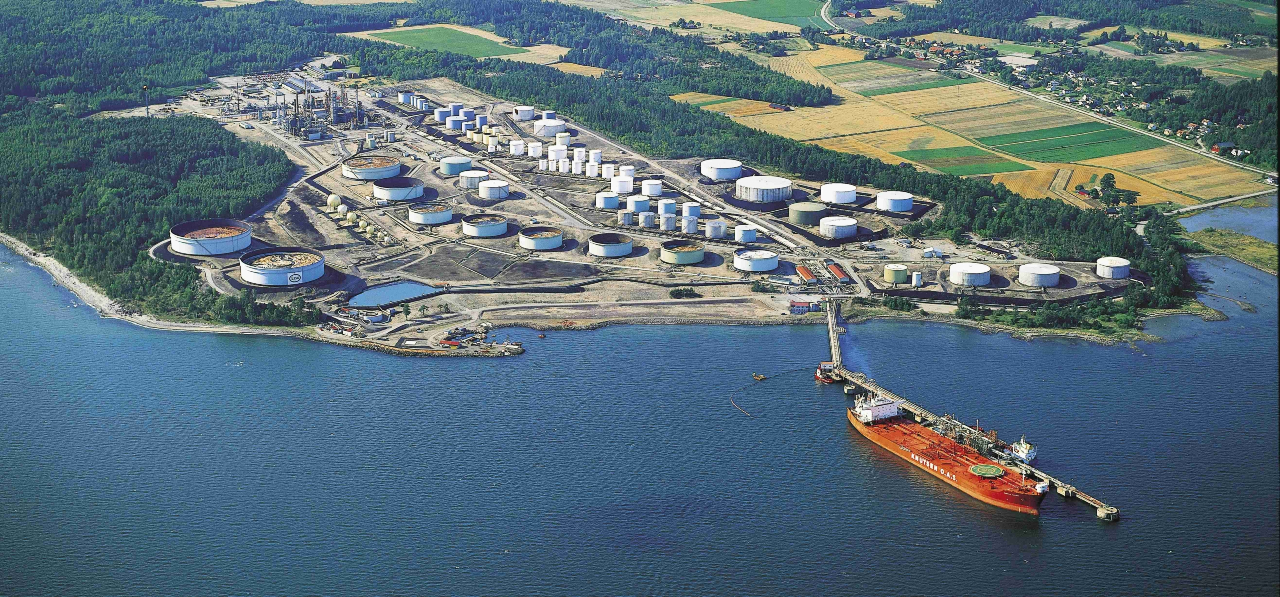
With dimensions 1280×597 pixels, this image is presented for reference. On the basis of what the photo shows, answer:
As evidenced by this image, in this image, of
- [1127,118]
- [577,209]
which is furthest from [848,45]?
[577,209]

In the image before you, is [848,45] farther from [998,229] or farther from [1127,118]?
[998,229]

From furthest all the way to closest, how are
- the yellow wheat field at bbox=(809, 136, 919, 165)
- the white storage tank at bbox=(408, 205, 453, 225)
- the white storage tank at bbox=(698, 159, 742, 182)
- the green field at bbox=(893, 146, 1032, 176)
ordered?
the yellow wheat field at bbox=(809, 136, 919, 165)
the green field at bbox=(893, 146, 1032, 176)
the white storage tank at bbox=(698, 159, 742, 182)
the white storage tank at bbox=(408, 205, 453, 225)

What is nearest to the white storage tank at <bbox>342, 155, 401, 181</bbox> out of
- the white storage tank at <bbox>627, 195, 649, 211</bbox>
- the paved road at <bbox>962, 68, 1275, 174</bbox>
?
the white storage tank at <bbox>627, 195, 649, 211</bbox>

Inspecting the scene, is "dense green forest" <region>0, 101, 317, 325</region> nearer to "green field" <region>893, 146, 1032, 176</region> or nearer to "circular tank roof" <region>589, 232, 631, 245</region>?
"circular tank roof" <region>589, 232, 631, 245</region>

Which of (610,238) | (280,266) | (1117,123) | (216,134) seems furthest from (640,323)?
(1117,123)

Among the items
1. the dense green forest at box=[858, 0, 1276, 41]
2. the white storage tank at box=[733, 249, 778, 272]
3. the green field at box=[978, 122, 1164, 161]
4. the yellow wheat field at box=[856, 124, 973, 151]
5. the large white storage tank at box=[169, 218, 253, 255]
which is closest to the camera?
the white storage tank at box=[733, 249, 778, 272]

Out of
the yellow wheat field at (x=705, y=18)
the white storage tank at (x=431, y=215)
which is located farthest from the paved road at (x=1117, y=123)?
the white storage tank at (x=431, y=215)

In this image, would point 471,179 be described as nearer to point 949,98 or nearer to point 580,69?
point 580,69
